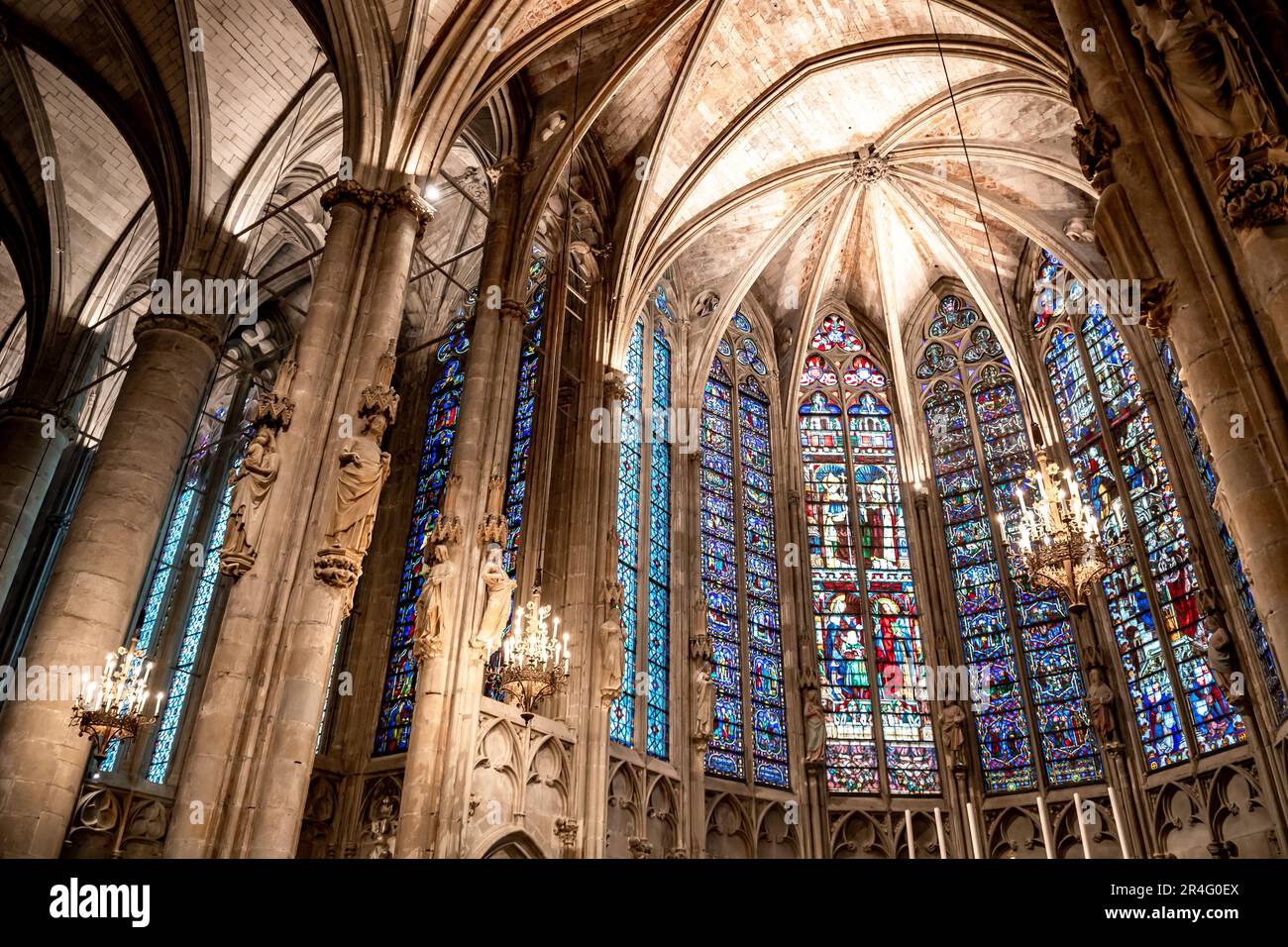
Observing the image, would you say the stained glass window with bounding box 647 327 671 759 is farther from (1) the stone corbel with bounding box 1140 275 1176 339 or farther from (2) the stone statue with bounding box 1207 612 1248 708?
(1) the stone corbel with bounding box 1140 275 1176 339

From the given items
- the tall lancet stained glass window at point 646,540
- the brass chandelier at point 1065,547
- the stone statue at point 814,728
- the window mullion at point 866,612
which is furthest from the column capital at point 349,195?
the window mullion at point 866,612

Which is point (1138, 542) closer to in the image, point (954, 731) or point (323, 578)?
point (954, 731)

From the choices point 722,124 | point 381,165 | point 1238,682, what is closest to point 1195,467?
point 1238,682

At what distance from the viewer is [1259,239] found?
18.9ft

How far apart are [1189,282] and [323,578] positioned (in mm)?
7553

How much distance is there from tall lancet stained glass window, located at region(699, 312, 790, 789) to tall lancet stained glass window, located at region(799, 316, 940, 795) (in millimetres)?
972

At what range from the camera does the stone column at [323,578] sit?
8086mm

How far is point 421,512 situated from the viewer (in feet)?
56.2

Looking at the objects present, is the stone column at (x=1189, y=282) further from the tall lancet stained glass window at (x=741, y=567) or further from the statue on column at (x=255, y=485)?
the tall lancet stained glass window at (x=741, y=567)

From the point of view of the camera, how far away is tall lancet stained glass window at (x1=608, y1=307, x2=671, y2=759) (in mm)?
15398

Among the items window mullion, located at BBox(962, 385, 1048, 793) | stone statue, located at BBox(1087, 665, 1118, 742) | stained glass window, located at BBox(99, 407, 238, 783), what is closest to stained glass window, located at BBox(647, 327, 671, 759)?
window mullion, located at BBox(962, 385, 1048, 793)

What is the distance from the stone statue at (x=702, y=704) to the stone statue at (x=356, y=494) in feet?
26.0
